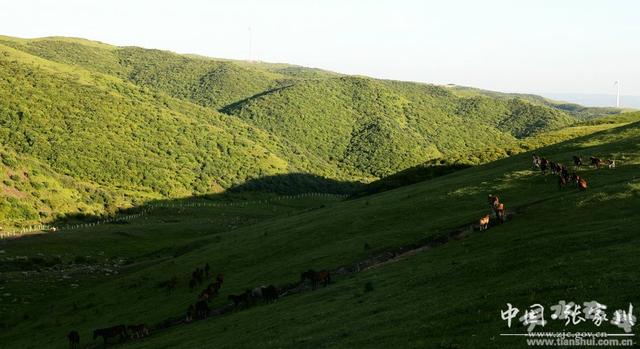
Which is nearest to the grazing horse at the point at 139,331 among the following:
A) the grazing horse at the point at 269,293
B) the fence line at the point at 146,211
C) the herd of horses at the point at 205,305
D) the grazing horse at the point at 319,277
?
the herd of horses at the point at 205,305

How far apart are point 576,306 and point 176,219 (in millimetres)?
117640

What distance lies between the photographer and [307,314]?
26.5m

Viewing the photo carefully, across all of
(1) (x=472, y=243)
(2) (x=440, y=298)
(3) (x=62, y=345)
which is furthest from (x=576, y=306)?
(3) (x=62, y=345)

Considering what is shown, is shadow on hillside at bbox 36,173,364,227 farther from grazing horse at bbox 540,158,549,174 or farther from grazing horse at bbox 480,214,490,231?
grazing horse at bbox 480,214,490,231

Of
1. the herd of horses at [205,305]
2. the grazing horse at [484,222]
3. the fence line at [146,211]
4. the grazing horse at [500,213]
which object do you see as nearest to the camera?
the herd of horses at [205,305]

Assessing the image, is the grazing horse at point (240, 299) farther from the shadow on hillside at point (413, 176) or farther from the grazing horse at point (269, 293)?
the shadow on hillside at point (413, 176)

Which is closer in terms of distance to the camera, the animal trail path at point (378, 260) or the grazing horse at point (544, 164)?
the animal trail path at point (378, 260)

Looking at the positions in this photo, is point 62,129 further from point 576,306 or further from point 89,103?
point 576,306

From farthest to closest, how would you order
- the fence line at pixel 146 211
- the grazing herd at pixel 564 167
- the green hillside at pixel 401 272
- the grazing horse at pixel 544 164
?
the fence line at pixel 146 211, the grazing horse at pixel 544 164, the grazing herd at pixel 564 167, the green hillside at pixel 401 272

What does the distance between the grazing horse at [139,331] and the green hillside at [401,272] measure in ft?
4.36

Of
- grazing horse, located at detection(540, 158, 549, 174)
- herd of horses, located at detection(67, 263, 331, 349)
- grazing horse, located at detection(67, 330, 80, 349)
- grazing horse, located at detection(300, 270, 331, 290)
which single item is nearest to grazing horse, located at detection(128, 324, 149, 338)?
herd of horses, located at detection(67, 263, 331, 349)

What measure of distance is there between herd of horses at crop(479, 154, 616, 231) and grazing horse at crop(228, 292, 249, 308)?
634 inches

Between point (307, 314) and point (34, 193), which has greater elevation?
point (307, 314)

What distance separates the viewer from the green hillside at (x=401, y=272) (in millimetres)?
20000
